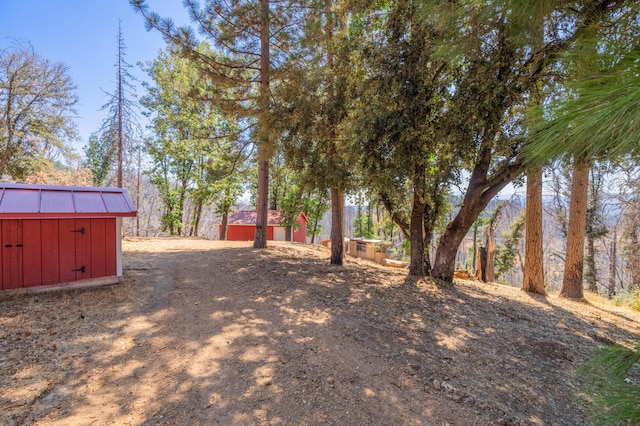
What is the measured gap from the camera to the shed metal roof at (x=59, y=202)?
4012mm

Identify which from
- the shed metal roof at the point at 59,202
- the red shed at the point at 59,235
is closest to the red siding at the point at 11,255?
the red shed at the point at 59,235

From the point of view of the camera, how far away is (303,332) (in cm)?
341

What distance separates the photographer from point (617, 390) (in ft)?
3.44

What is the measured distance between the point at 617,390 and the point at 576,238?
7922mm

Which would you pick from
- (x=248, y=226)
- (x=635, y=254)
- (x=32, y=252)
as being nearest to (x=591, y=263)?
(x=635, y=254)

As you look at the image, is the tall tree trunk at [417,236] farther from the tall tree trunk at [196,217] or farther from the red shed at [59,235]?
the tall tree trunk at [196,217]

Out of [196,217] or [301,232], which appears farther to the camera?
[301,232]

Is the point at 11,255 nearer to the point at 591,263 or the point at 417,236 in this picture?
the point at 417,236

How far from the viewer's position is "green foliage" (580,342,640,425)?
0.95m

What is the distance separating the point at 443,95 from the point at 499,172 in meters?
1.76

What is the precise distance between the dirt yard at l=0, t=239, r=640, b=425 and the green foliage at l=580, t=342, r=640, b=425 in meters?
1.42

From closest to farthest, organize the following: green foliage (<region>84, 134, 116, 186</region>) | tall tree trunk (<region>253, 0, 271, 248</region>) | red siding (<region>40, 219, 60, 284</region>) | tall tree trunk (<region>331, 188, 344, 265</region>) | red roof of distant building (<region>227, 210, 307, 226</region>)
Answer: red siding (<region>40, 219, 60, 284</region>) < tall tree trunk (<region>253, 0, 271, 248</region>) < tall tree trunk (<region>331, 188, 344, 265</region>) < green foliage (<region>84, 134, 116, 186</region>) < red roof of distant building (<region>227, 210, 307, 226</region>)

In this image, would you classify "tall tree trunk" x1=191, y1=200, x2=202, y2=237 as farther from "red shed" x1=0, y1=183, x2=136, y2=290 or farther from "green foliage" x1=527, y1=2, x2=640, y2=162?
"green foliage" x1=527, y1=2, x2=640, y2=162

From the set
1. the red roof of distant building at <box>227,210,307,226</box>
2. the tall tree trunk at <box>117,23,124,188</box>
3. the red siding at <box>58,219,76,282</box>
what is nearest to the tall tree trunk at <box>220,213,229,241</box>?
the red roof of distant building at <box>227,210,307,226</box>
